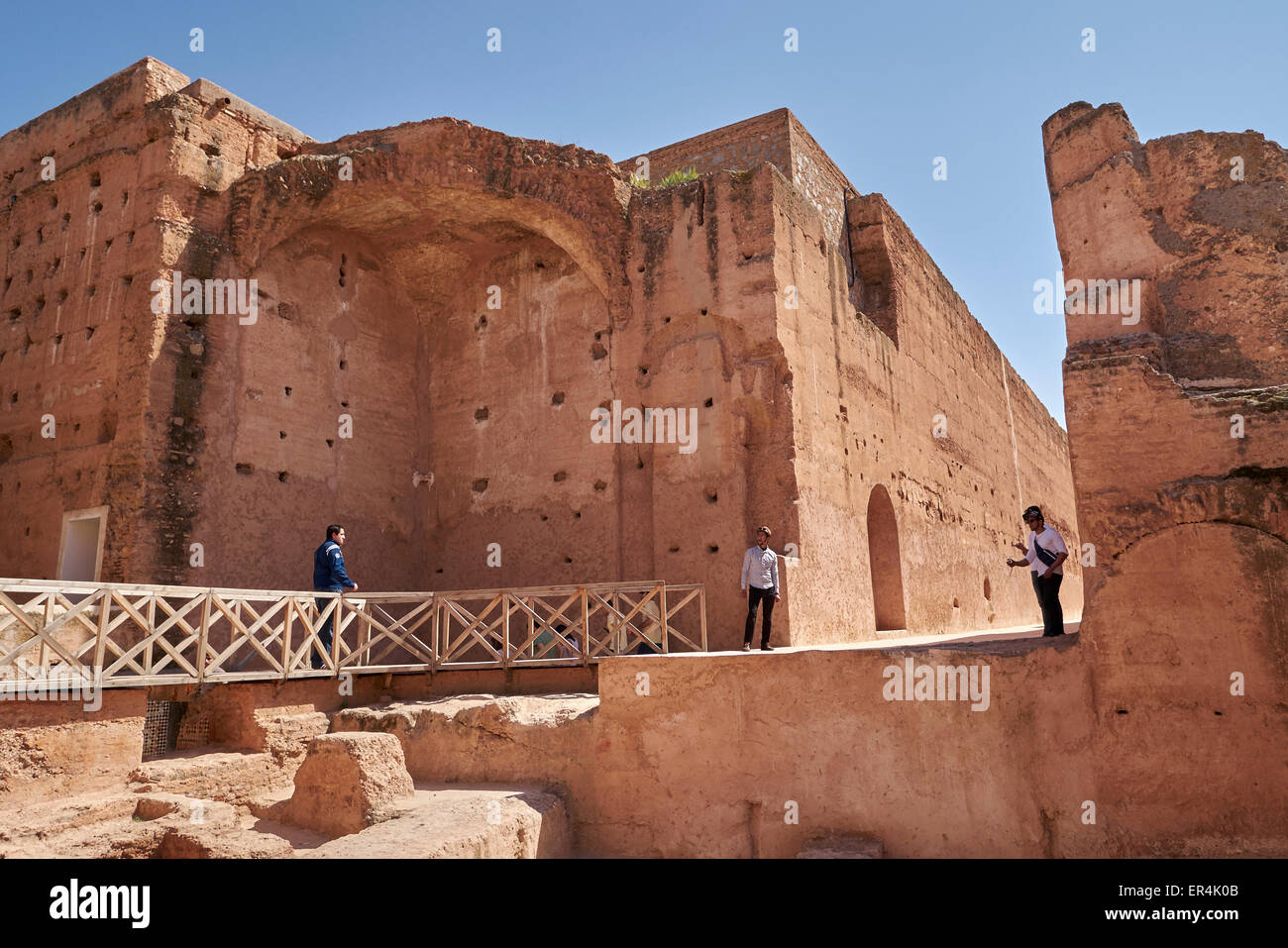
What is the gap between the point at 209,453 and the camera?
32.4ft

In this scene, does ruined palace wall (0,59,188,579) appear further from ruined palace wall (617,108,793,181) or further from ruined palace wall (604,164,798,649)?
ruined palace wall (617,108,793,181)

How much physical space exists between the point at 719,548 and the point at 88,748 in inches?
236

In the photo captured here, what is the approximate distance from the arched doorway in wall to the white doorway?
31.0ft

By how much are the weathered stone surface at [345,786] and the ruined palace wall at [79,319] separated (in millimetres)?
4323

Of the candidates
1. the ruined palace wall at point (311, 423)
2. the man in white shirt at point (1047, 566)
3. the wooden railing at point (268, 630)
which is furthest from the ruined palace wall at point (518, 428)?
the man in white shirt at point (1047, 566)

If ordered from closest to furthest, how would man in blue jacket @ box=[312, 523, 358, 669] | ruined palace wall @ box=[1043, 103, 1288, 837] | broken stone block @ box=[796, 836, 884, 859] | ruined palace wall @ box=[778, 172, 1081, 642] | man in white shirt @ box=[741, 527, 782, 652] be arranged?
ruined palace wall @ box=[1043, 103, 1288, 837] → broken stone block @ box=[796, 836, 884, 859] → man in white shirt @ box=[741, 527, 782, 652] → man in blue jacket @ box=[312, 523, 358, 669] → ruined palace wall @ box=[778, 172, 1081, 642]

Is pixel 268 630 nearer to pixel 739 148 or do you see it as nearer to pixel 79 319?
pixel 79 319

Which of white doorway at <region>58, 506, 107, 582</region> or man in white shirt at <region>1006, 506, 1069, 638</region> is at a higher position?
white doorway at <region>58, 506, 107, 582</region>

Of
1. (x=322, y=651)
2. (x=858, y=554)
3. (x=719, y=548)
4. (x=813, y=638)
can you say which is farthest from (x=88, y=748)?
(x=858, y=554)

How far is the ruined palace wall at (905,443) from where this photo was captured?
34.1 feet

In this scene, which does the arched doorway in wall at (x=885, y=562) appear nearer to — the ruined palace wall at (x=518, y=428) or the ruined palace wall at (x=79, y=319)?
the ruined palace wall at (x=518, y=428)

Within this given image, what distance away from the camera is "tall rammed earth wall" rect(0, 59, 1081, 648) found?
32.2ft

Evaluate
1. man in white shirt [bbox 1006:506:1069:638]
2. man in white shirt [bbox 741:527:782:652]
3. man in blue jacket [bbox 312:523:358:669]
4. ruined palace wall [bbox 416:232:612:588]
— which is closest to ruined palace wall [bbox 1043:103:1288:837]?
man in white shirt [bbox 1006:506:1069:638]
